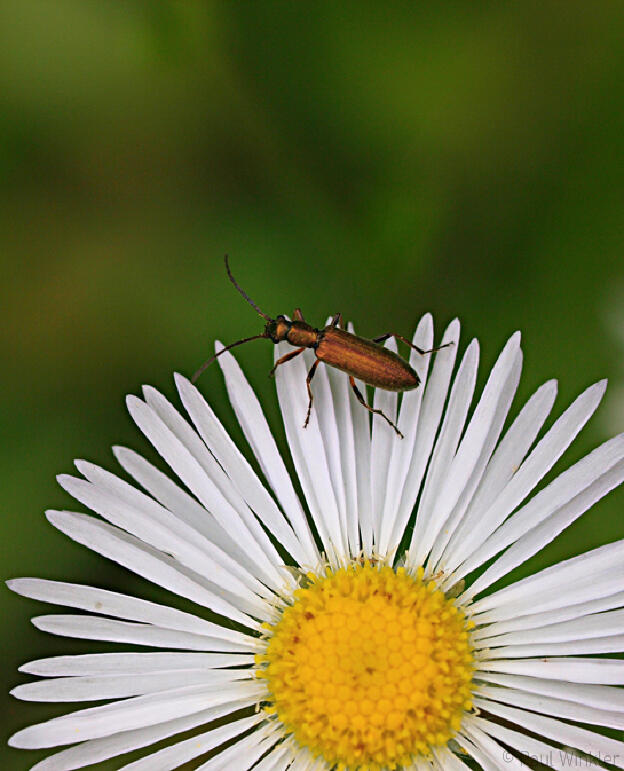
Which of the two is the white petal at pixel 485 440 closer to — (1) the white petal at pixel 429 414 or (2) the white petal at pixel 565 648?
(1) the white petal at pixel 429 414

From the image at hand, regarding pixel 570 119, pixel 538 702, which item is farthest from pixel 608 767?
pixel 570 119

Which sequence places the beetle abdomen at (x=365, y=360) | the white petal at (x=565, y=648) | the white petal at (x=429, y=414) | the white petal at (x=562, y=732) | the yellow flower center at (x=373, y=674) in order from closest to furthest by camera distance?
the white petal at (x=562, y=732) → the white petal at (x=565, y=648) → the yellow flower center at (x=373, y=674) → the beetle abdomen at (x=365, y=360) → the white petal at (x=429, y=414)

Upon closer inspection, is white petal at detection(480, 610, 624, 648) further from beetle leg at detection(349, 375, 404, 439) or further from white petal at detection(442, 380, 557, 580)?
beetle leg at detection(349, 375, 404, 439)

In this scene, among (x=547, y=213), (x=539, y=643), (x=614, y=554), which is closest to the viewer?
(x=614, y=554)

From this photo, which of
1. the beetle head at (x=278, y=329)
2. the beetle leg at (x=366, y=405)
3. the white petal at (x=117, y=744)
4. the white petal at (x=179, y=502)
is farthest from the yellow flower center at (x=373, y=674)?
the beetle head at (x=278, y=329)

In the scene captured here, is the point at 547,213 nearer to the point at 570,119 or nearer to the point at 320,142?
the point at 570,119

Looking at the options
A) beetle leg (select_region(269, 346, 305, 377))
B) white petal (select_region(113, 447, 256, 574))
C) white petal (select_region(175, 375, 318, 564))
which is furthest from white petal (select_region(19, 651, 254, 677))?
beetle leg (select_region(269, 346, 305, 377))
